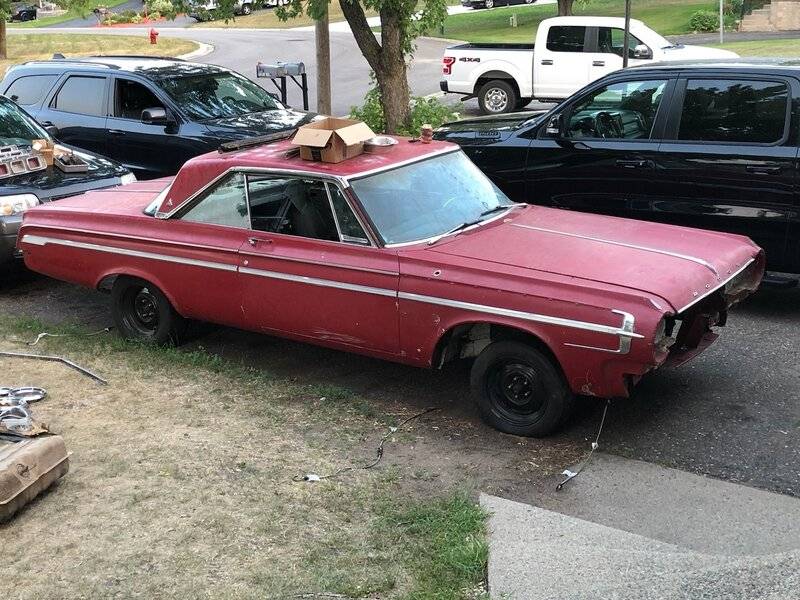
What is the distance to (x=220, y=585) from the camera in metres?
4.22

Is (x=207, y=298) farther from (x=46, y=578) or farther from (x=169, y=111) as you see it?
(x=169, y=111)

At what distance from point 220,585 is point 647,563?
1.80 metres

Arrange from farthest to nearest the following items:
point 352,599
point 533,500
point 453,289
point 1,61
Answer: point 1,61, point 453,289, point 533,500, point 352,599

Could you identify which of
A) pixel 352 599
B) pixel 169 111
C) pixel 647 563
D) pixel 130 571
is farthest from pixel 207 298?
pixel 169 111

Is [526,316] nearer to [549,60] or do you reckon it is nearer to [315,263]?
[315,263]

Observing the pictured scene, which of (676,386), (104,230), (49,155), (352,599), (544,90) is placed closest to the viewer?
(352,599)

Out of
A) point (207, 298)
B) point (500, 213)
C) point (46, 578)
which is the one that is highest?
point (500, 213)

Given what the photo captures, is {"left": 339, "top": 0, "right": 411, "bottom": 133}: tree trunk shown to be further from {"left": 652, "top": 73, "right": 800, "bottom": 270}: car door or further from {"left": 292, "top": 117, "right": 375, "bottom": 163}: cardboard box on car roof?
{"left": 292, "top": 117, "right": 375, "bottom": 163}: cardboard box on car roof

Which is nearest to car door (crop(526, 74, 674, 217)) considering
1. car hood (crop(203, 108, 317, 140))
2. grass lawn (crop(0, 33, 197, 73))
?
car hood (crop(203, 108, 317, 140))

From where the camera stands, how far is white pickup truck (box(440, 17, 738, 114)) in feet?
58.0

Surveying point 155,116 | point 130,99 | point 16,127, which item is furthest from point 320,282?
point 130,99

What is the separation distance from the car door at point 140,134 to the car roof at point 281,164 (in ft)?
12.9

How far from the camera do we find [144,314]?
7.29 meters

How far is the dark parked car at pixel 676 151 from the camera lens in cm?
743
